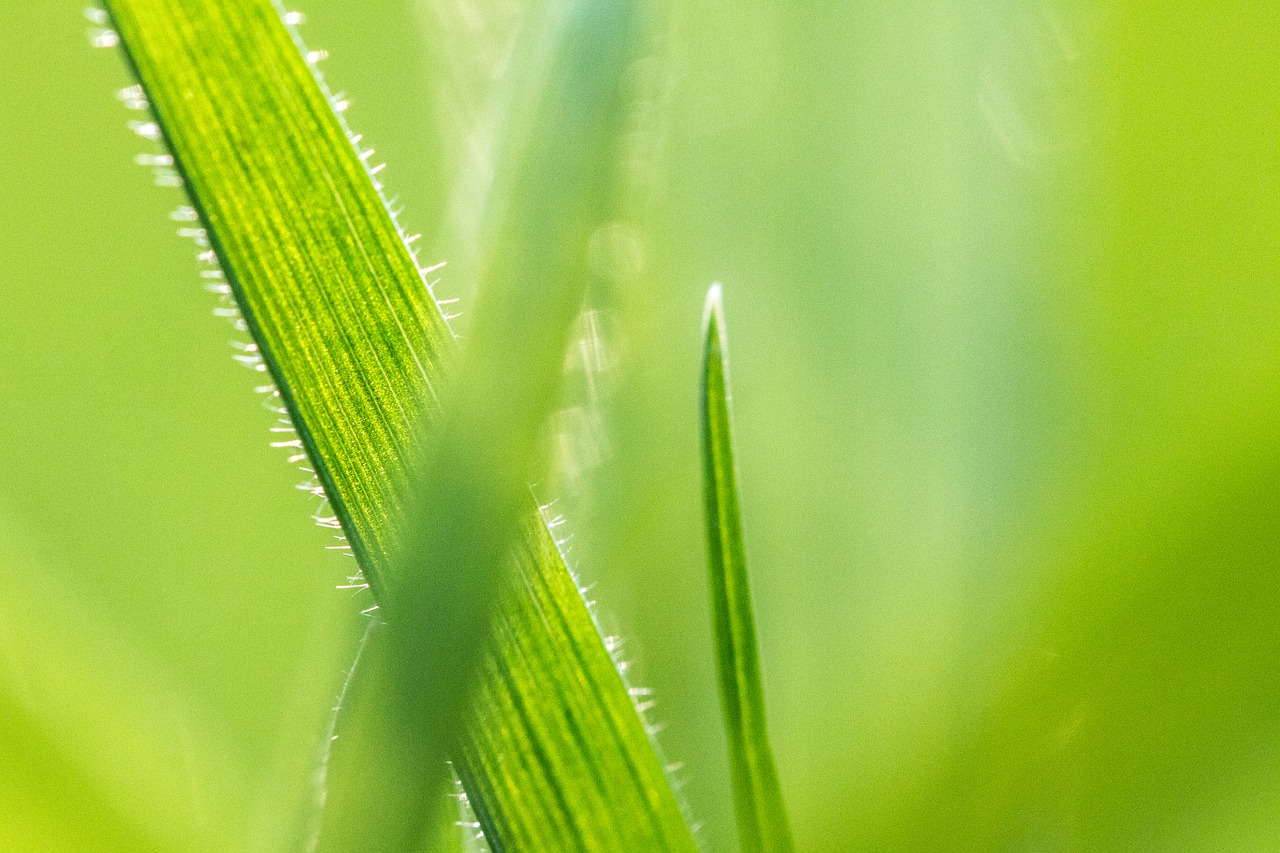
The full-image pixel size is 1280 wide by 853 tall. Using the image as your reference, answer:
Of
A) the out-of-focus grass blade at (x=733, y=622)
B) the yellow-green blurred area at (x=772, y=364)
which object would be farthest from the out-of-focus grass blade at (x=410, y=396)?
the yellow-green blurred area at (x=772, y=364)

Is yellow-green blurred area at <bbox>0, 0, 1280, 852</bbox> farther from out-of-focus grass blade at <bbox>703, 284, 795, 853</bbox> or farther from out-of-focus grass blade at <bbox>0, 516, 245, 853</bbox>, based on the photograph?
out-of-focus grass blade at <bbox>703, 284, 795, 853</bbox>

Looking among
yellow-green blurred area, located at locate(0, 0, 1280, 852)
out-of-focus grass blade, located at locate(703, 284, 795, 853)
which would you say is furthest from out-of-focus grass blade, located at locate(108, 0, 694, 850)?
yellow-green blurred area, located at locate(0, 0, 1280, 852)

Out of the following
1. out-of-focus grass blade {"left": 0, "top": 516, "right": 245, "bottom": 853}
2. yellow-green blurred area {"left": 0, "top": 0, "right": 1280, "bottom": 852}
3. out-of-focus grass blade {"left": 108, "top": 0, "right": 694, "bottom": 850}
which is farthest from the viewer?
yellow-green blurred area {"left": 0, "top": 0, "right": 1280, "bottom": 852}

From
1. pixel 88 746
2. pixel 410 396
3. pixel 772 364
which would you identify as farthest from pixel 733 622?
pixel 772 364

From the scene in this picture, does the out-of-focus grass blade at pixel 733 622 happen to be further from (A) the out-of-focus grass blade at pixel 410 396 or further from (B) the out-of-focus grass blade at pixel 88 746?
(B) the out-of-focus grass blade at pixel 88 746

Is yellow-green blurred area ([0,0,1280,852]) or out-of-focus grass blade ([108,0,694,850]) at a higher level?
yellow-green blurred area ([0,0,1280,852])

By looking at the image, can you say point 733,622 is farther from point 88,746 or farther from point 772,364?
point 772,364
